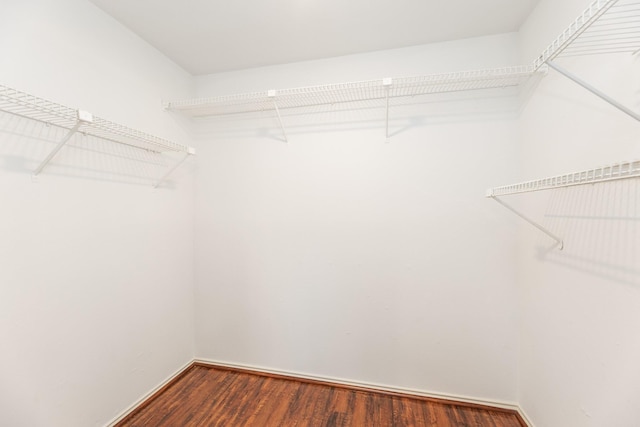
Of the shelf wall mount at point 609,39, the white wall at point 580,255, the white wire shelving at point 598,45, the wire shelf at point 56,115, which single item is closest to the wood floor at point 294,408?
the white wall at point 580,255

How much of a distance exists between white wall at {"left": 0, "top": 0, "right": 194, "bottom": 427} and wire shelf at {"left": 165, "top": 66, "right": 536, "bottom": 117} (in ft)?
1.45

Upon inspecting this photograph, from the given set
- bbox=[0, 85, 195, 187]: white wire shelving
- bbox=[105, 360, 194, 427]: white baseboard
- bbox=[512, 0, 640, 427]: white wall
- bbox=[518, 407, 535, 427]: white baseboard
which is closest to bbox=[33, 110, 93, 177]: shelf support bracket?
bbox=[0, 85, 195, 187]: white wire shelving

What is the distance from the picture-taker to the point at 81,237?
1.50m

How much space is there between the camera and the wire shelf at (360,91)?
167 cm

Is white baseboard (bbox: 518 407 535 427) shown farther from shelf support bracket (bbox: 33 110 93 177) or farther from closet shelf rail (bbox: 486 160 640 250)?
shelf support bracket (bbox: 33 110 93 177)

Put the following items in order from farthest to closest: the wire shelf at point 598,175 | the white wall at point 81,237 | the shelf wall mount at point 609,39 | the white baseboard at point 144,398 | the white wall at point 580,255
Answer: the white baseboard at point 144,398
the white wall at point 81,237
the white wall at point 580,255
the shelf wall mount at point 609,39
the wire shelf at point 598,175

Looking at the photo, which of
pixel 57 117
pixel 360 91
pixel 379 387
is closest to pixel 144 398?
pixel 379 387

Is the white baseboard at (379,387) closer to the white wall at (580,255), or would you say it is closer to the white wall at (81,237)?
the white wall at (580,255)

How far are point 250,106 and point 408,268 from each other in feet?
5.79

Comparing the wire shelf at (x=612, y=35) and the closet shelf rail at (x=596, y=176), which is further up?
the wire shelf at (x=612, y=35)

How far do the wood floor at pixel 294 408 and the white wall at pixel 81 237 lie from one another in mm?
223

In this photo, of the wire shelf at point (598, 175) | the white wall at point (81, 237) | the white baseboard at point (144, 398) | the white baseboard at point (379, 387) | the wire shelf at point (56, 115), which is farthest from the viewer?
the white baseboard at point (379, 387)

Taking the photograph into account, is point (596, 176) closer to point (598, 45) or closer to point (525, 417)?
point (598, 45)

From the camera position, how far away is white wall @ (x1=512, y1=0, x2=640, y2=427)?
1.00 metres
